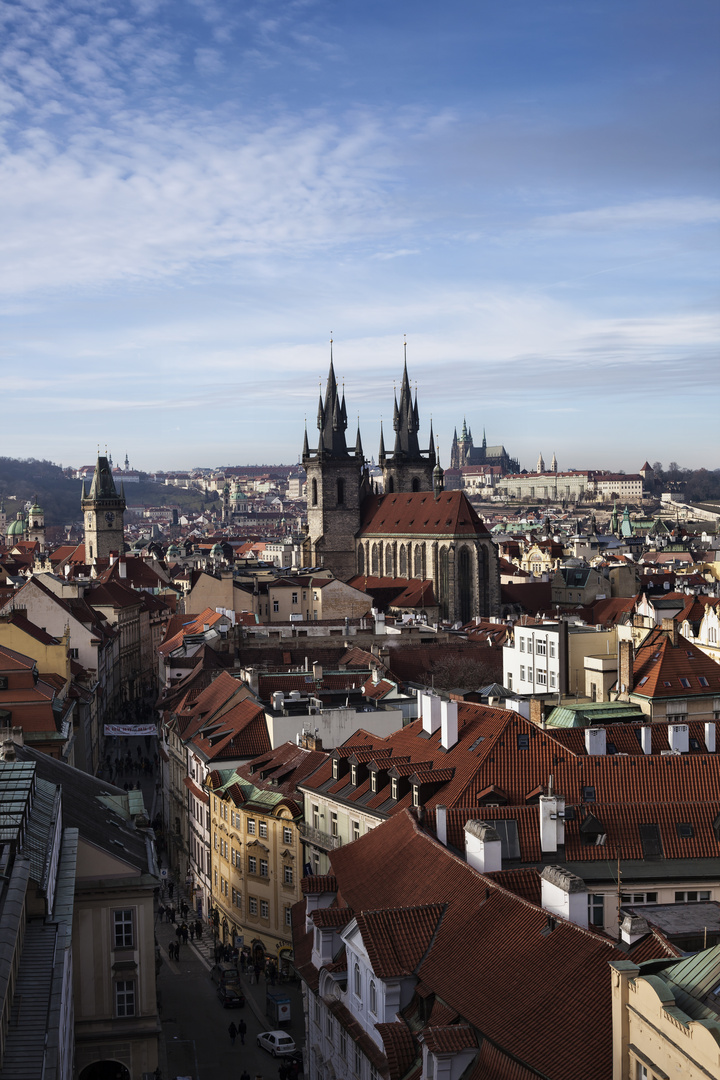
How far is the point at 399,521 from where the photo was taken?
14150 centimetres

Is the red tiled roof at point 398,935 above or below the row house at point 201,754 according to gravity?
above

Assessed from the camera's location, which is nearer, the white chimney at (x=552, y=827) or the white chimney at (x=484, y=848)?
the white chimney at (x=484, y=848)

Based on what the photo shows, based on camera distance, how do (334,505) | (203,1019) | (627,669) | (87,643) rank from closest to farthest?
(203,1019) → (627,669) → (87,643) → (334,505)

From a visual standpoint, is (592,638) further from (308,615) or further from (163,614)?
(163,614)

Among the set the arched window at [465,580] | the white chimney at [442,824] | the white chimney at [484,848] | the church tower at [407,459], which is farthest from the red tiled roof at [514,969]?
the church tower at [407,459]

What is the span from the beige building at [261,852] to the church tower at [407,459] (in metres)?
113

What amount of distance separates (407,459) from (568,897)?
136643mm

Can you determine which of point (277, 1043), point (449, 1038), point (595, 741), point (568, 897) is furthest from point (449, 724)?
point (449, 1038)

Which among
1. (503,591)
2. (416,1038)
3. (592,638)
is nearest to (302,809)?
(416,1038)

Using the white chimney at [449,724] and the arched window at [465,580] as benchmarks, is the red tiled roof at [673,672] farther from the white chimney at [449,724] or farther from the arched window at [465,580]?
the arched window at [465,580]

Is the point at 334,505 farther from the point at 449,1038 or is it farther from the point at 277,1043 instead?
the point at 449,1038

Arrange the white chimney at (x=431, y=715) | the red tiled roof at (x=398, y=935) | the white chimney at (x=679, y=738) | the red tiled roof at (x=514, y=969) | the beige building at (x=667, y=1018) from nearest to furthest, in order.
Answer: the beige building at (x=667, y=1018) → the red tiled roof at (x=514, y=969) → the red tiled roof at (x=398, y=935) → the white chimney at (x=679, y=738) → the white chimney at (x=431, y=715)

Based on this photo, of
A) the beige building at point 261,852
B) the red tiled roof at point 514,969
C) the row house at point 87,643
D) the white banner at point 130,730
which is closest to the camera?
the red tiled roof at point 514,969

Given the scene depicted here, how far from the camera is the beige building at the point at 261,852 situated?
4353 cm
